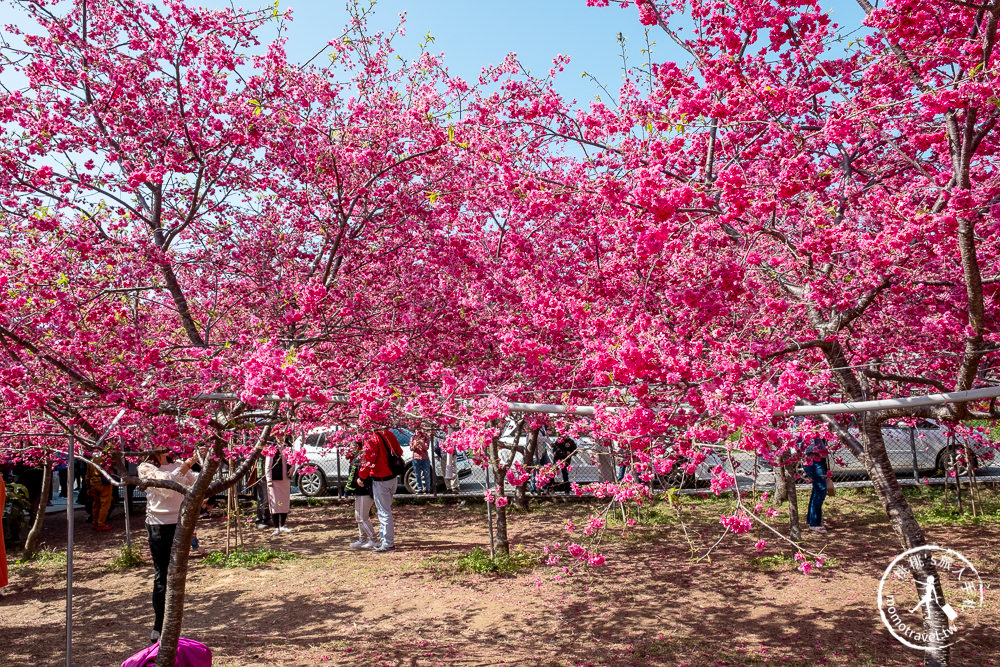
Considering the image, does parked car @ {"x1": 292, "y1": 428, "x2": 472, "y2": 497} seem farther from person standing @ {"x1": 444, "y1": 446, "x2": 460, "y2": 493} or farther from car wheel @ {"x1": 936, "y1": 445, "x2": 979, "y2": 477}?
car wheel @ {"x1": 936, "y1": 445, "x2": 979, "y2": 477}

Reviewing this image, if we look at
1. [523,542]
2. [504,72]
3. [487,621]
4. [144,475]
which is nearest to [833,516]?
[523,542]

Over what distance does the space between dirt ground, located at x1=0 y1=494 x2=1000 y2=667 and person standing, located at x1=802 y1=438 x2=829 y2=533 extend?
13.6 inches

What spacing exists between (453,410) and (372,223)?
2.36 meters

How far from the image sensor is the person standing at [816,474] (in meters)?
9.07

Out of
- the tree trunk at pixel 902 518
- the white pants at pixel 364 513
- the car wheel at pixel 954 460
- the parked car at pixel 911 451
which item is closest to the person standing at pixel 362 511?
the white pants at pixel 364 513

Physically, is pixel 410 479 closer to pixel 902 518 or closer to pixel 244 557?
pixel 244 557

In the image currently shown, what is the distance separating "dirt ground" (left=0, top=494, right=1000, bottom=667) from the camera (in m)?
5.71

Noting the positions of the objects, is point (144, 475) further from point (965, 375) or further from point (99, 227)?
point (965, 375)

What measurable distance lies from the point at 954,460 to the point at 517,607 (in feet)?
26.3

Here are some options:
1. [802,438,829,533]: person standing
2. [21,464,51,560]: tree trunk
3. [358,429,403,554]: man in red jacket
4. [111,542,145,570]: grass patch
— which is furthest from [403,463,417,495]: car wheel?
[802,438,829,533]: person standing

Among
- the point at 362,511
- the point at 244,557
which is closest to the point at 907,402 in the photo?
the point at 362,511

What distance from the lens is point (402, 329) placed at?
6.97m

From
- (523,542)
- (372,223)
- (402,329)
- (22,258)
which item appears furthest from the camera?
(523,542)

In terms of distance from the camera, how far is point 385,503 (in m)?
9.50
